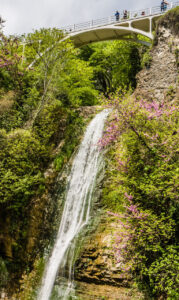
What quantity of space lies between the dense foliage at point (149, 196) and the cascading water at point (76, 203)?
1455 millimetres

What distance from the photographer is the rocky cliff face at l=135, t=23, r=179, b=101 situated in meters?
11.5

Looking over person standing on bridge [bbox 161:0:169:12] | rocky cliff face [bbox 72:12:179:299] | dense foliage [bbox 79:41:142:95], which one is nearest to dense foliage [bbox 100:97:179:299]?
rocky cliff face [bbox 72:12:179:299]

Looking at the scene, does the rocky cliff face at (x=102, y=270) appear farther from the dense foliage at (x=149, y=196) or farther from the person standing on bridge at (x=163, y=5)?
the person standing on bridge at (x=163, y=5)

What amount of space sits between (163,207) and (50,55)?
1213 centimetres

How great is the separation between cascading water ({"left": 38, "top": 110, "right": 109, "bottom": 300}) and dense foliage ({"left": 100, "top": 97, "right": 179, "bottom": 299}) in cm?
146

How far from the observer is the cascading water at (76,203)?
804 centimetres

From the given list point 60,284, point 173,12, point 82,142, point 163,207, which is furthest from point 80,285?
point 173,12

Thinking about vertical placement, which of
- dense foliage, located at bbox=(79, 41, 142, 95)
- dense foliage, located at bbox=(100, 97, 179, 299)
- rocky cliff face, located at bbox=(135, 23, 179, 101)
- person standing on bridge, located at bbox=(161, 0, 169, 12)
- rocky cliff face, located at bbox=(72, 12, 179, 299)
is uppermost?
person standing on bridge, located at bbox=(161, 0, 169, 12)

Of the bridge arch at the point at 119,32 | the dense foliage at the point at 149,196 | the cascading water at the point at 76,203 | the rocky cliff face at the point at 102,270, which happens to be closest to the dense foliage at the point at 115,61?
the bridge arch at the point at 119,32

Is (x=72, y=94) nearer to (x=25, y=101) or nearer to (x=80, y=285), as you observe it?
(x=25, y=101)

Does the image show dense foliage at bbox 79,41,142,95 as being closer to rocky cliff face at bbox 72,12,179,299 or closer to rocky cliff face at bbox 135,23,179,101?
rocky cliff face at bbox 135,23,179,101

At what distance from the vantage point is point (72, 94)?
16.6 metres

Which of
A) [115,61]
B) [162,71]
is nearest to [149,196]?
[162,71]

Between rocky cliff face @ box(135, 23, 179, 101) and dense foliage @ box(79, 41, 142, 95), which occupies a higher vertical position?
dense foliage @ box(79, 41, 142, 95)
